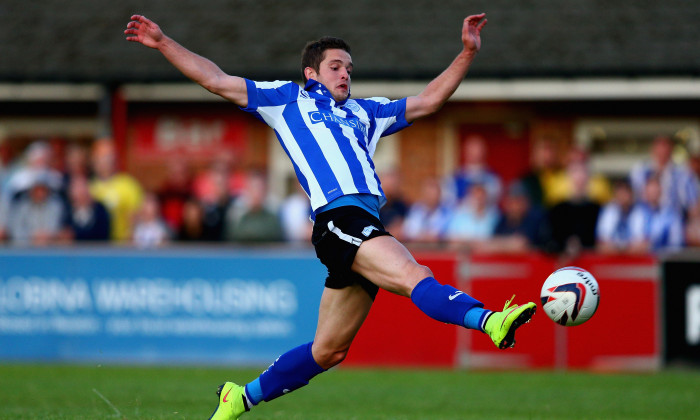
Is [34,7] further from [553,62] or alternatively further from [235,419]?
[235,419]

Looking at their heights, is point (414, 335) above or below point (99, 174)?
below

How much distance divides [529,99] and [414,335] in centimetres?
534

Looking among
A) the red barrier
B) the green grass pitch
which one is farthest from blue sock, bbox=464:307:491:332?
the red barrier

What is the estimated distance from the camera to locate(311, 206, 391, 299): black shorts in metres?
6.11

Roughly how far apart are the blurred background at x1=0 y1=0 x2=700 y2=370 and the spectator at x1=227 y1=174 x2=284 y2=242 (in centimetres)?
3

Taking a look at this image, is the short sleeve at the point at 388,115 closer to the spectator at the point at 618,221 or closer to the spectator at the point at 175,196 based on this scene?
the spectator at the point at 618,221

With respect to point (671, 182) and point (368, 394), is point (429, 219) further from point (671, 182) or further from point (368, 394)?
point (368, 394)

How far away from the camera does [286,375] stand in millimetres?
6754

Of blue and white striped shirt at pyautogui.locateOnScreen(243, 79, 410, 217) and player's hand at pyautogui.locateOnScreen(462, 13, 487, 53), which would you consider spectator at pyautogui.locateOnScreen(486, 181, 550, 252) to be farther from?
blue and white striped shirt at pyautogui.locateOnScreen(243, 79, 410, 217)

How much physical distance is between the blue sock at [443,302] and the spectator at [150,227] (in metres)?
8.59

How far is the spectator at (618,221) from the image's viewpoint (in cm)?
1314

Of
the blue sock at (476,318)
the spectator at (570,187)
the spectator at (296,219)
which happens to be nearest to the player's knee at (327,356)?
the blue sock at (476,318)

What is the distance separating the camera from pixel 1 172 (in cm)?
1556

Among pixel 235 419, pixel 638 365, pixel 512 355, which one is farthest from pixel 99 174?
pixel 235 419
